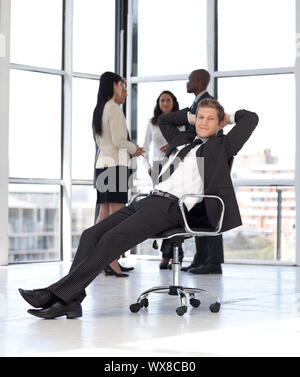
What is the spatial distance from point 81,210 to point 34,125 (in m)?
1.00

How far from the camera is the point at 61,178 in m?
7.88

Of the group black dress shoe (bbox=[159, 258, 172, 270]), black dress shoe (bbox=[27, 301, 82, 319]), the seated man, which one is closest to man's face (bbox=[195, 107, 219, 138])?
the seated man

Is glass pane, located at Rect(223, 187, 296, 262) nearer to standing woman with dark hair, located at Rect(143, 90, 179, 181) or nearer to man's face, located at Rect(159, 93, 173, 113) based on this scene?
standing woman with dark hair, located at Rect(143, 90, 179, 181)

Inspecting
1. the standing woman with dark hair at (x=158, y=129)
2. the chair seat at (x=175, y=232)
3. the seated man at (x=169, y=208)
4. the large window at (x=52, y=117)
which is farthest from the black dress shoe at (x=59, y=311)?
the large window at (x=52, y=117)

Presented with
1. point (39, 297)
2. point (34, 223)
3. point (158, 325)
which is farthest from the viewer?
point (34, 223)

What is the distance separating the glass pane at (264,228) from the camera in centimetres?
760

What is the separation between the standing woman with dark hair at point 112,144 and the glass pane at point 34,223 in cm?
154

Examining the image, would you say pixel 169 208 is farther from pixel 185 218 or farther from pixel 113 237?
pixel 113 237

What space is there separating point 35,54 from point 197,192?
408 cm

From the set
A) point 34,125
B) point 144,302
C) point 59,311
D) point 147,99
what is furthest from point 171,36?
point 59,311

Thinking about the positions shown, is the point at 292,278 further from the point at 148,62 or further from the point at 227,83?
the point at 148,62

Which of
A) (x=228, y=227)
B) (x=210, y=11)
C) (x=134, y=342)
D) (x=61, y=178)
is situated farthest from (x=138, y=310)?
(x=210, y=11)

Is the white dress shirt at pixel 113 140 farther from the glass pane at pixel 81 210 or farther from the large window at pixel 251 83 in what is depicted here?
the large window at pixel 251 83

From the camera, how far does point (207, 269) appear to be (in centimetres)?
646
